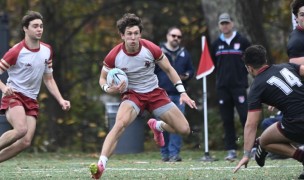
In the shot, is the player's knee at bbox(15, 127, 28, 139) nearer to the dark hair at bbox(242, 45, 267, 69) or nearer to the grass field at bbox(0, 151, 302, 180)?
the grass field at bbox(0, 151, 302, 180)

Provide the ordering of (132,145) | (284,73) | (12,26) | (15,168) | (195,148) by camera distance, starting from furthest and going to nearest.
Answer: (12,26), (195,148), (132,145), (15,168), (284,73)

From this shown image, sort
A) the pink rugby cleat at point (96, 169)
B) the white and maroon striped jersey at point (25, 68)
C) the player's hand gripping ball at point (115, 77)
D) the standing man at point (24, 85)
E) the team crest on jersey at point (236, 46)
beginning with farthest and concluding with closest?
the team crest on jersey at point (236, 46) < the white and maroon striped jersey at point (25, 68) < the standing man at point (24, 85) < the player's hand gripping ball at point (115, 77) < the pink rugby cleat at point (96, 169)

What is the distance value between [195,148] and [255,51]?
31.9 ft

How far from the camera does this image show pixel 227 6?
1808cm

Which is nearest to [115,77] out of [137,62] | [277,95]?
[137,62]

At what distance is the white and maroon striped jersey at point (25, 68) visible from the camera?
11.2m

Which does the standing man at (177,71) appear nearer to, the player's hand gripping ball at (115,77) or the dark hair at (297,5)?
the player's hand gripping ball at (115,77)

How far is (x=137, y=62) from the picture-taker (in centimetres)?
1105

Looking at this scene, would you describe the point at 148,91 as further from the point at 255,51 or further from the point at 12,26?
the point at 12,26

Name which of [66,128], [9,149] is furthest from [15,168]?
[66,128]

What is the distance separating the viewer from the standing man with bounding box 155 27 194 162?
14.8 metres

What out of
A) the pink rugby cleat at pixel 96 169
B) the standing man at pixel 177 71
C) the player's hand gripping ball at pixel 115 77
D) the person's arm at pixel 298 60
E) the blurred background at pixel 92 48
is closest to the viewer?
the pink rugby cleat at pixel 96 169

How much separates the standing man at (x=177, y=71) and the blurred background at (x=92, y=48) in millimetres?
4522

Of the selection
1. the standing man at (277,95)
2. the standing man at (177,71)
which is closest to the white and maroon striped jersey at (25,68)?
the standing man at (277,95)
